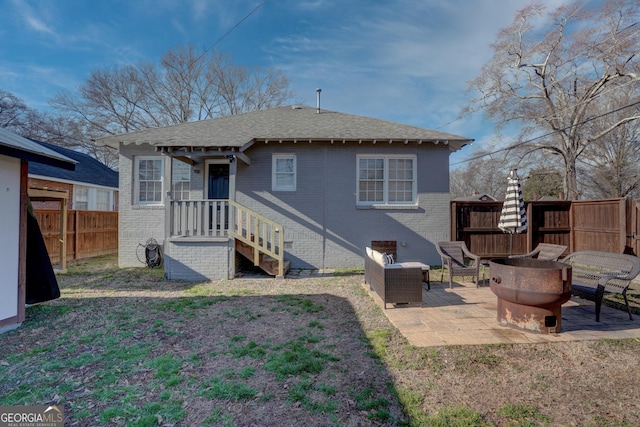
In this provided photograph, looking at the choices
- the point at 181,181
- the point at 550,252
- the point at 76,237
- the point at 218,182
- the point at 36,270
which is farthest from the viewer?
the point at 76,237

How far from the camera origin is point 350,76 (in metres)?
14.7

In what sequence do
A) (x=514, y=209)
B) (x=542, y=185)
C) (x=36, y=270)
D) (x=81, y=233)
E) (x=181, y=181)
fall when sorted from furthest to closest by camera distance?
(x=542, y=185) → (x=81, y=233) → (x=181, y=181) → (x=514, y=209) → (x=36, y=270)

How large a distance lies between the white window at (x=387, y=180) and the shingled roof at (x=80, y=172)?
11.6m

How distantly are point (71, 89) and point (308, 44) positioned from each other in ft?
65.2

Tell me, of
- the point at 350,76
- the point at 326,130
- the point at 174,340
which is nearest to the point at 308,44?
the point at 350,76

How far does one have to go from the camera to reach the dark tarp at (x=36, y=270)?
17.2 feet

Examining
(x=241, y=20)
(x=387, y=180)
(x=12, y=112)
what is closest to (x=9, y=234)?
(x=241, y=20)

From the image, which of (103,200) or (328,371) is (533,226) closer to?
(328,371)

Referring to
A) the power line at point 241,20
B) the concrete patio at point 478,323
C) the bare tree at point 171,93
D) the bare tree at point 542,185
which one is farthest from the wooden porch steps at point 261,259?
the bare tree at point 542,185

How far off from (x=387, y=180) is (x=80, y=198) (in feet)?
49.0

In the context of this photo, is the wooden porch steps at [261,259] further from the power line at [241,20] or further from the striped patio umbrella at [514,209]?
the power line at [241,20]

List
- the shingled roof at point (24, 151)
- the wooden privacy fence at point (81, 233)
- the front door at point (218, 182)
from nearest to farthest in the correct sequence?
the shingled roof at point (24, 151) < the front door at point (218, 182) < the wooden privacy fence at point (81, 233)

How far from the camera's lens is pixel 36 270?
529 centimetres

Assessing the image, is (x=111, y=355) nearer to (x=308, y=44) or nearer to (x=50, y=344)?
(x=50, y=344)
